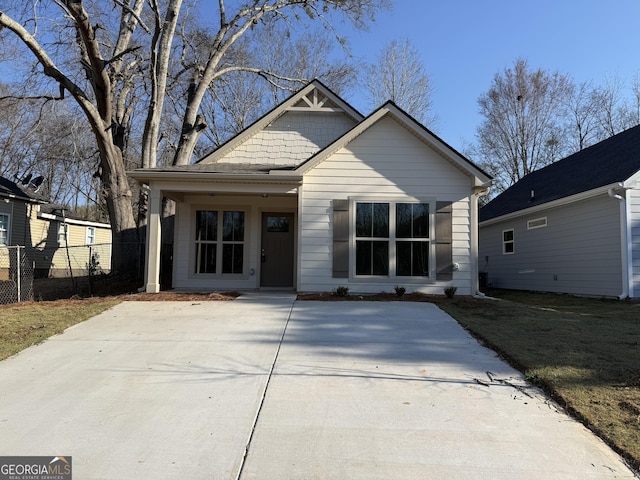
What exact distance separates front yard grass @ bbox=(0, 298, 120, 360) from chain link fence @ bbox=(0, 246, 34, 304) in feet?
11.3

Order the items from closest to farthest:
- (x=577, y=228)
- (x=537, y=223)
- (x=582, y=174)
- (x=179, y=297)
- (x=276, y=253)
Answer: (x=179, y=297), (x=276, y=253), (x=577, y=228), (x=582, y=174), (x=537, y=223)

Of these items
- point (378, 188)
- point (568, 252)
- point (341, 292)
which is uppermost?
point (378, 188)

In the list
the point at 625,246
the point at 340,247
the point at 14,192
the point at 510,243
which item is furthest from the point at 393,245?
the point at 14,192

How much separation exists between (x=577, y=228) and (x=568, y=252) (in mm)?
824

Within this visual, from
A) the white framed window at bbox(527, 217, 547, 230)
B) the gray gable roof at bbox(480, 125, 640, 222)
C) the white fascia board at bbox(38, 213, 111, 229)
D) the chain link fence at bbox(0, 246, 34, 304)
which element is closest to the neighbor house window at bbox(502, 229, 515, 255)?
the gray gable roof at bbox(480, 125, 640, 222)

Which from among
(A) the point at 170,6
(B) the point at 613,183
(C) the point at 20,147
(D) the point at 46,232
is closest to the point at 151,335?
(B) the point at 613,183

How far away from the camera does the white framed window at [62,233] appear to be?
74.9 feet

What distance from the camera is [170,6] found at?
14.7 metres

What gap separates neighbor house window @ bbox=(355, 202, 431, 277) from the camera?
34.2ft

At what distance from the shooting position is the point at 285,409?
3.83 m

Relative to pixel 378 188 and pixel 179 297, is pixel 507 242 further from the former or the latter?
pixel 179 297

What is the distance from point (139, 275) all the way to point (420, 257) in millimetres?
9083

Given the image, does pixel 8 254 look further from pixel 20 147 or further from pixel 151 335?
pixel 20 147

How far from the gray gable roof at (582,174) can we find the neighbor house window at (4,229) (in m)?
21.0
